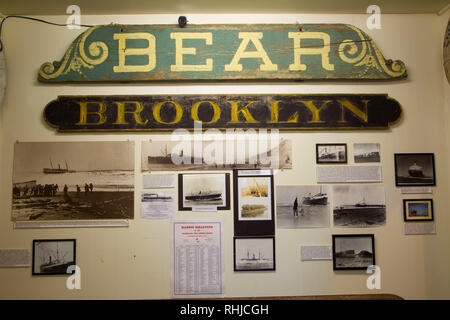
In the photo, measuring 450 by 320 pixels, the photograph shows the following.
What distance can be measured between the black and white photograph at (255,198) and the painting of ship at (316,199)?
0.31 metres

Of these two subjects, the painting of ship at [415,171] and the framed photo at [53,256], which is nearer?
the framed photo at [53,256]

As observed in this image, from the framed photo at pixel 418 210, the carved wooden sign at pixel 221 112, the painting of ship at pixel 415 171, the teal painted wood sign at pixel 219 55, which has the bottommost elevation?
the framed photo at pixel 418 210

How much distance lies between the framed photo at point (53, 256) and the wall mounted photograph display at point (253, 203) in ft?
4.72

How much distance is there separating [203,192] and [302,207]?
88cm

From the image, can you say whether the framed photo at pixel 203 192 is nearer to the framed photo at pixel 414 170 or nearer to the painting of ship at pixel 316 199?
the painting of ship at pixel 316 199

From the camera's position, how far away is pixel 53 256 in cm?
266

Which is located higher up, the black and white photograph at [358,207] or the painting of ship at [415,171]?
the painting of ship at [415,171]

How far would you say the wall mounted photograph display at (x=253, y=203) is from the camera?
269cm

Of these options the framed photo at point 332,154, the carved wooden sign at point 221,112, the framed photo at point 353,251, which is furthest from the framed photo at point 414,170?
the framed photo at point 353,251

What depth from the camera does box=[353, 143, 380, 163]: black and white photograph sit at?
275 cm

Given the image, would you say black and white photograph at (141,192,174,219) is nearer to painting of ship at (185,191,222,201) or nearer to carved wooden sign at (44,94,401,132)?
painting of ship at (185,191,222,201)

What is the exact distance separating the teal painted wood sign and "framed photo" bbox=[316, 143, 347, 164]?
2.03ft

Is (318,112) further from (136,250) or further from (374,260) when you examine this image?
(136,250)

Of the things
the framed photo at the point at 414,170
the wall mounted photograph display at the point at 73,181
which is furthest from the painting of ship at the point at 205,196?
the framed photo at the point at 414,170
